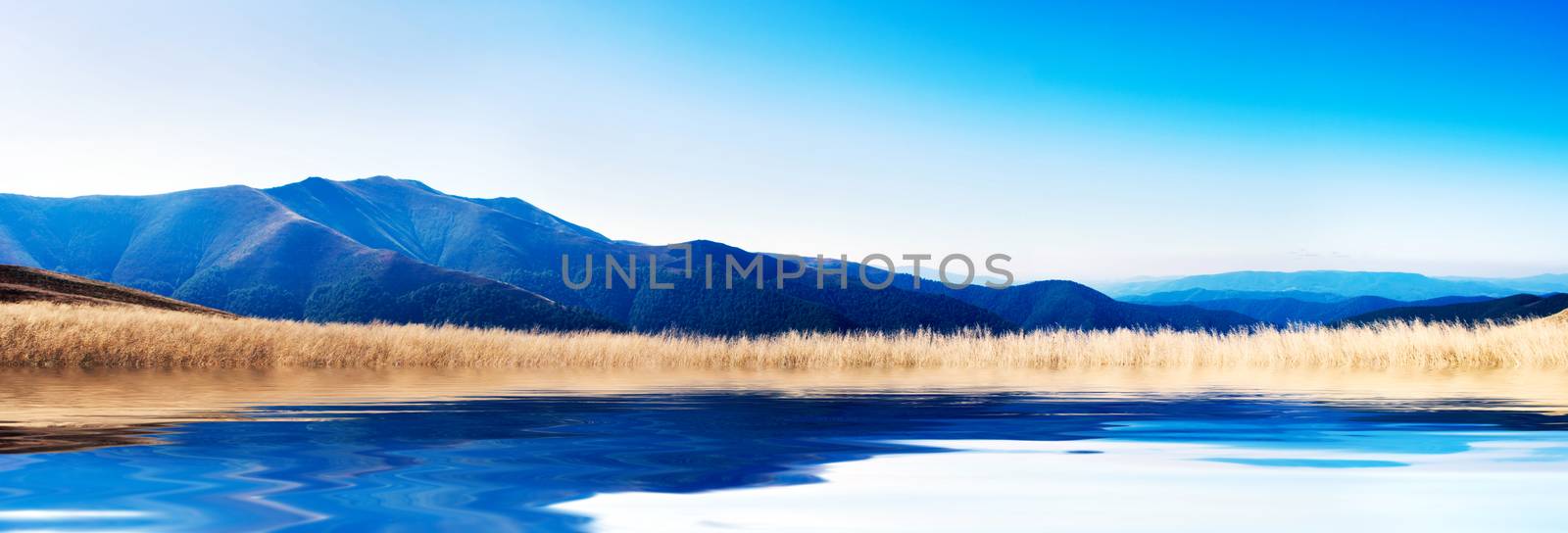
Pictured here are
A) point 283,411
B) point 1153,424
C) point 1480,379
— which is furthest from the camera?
point 1480,379

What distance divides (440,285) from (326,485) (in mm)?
151416

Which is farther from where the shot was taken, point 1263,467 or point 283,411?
point 283,411

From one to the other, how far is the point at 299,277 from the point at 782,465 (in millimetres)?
180389

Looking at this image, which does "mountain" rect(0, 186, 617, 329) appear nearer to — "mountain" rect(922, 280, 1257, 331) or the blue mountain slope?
the blue mountain slope

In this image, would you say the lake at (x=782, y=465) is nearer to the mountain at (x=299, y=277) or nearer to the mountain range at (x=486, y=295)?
the mountain range at (x=486, y=295)

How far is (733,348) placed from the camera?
2684 cm

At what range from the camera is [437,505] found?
13.6 ft

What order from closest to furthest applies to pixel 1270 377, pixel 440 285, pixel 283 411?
pixel 283 411
pixel 1270 377
pixel 440 285

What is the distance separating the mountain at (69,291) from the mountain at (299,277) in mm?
69262

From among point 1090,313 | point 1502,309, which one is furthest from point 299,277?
point 1502,309

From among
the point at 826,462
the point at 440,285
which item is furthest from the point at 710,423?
the point at 440,285

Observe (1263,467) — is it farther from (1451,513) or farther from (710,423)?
(710,423)

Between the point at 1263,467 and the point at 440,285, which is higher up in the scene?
the point at 440,285

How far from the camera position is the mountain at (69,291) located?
47.8m
